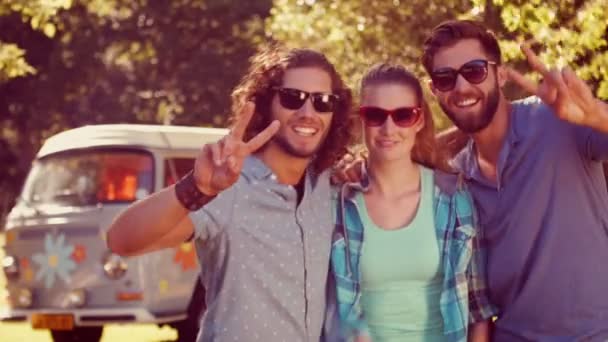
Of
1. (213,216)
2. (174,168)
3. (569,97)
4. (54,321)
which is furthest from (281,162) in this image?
(54,321)

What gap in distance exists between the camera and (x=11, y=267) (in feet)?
37.4

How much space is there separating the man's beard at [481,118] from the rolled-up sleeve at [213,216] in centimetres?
109

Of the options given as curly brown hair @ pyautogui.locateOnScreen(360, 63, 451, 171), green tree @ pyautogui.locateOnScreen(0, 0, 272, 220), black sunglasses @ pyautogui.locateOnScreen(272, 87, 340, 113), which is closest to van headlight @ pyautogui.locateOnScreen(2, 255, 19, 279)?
curly brown hair @ pyautogui.locateOnScreen(360, 63, 451, 171)

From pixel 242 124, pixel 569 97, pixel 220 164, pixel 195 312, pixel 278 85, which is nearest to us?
pixel 220 164

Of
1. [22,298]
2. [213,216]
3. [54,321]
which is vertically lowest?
[54,321]

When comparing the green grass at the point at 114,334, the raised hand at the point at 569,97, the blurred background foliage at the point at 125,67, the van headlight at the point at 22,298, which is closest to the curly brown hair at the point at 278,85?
the raised hand at the point at 569,97

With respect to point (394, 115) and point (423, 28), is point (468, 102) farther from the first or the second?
point (423, 28)

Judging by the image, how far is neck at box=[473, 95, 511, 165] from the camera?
459 cm

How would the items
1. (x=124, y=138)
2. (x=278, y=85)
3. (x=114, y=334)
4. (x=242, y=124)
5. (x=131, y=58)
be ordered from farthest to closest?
(x=131, y=58), (x=114, y=334), (x=124, y=138), (x=278, y=85), (x=242, y=124)

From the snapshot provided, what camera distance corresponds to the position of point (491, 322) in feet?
15.0

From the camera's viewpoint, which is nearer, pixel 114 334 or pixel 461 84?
pixel 461 84

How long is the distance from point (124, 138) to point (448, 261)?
7288mm

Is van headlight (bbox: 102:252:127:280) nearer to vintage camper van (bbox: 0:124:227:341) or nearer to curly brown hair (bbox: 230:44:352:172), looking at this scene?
vintage camper van (bbox: 0:124:227:341)

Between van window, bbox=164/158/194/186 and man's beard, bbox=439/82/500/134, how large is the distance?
6706 mm
